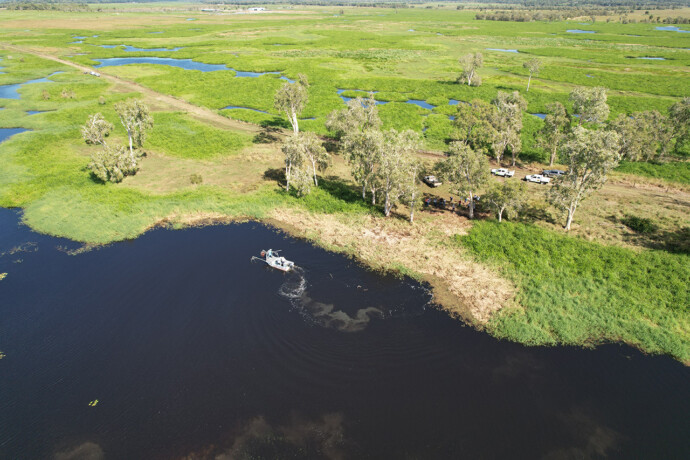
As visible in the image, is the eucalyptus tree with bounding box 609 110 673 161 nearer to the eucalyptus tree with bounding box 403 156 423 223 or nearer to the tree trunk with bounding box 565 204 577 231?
the tree trunk with bounding box 565 204 577 231

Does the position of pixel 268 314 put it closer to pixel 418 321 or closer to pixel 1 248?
pixel 418 321

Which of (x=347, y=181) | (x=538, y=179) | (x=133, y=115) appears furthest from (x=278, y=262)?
(x=133, y=115)

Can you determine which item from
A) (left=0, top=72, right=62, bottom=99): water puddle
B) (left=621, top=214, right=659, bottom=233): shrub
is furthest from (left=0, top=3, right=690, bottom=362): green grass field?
(left=0, top=72, right=62, bottom=99): water puddle

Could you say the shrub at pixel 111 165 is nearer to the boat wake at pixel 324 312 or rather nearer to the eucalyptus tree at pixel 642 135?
the boat wake at pixel 324 312

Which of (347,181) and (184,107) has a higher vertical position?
(184,107)

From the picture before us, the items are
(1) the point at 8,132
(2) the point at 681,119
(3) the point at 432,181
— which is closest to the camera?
(3) the point at 432,181

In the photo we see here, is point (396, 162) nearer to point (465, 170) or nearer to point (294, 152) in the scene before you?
point (465, 170)

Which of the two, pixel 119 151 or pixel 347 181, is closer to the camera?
pixel 119 151
